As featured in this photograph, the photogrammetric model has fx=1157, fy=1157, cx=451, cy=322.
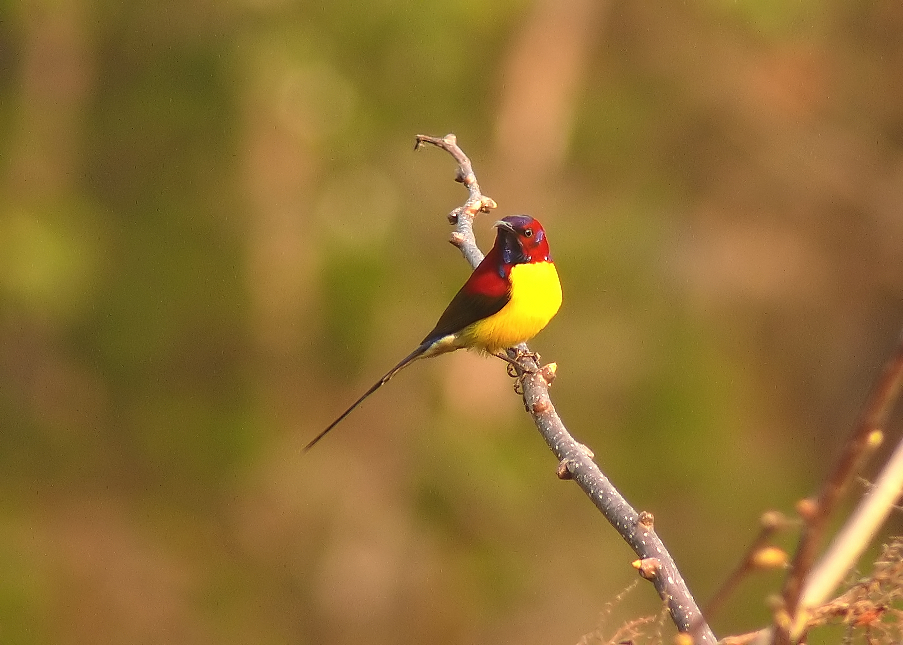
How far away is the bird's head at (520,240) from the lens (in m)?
3.64

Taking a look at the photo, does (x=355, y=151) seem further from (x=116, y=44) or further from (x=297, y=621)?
(x=297, y=621)

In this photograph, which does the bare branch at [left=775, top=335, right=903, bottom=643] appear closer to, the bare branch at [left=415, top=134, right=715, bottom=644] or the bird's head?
the bare branch at [left=415, top=134, right=715, bottom=644]

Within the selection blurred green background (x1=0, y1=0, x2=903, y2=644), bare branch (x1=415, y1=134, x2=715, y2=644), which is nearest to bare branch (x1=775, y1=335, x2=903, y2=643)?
bare branch (x1=415, y1=134, x2=715, y2=644)

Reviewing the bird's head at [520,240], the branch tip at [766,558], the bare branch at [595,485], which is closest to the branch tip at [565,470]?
the bare branch at [595,485]

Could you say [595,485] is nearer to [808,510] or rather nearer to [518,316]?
[808,510]

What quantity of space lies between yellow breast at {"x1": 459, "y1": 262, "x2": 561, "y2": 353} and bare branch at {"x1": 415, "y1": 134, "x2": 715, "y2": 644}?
0.12 meters

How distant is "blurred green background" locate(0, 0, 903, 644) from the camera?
24.4 feet

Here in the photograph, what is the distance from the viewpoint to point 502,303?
349cm

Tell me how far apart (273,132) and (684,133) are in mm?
3666

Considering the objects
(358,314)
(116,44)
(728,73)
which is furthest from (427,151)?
(728,73)

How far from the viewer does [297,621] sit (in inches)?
318

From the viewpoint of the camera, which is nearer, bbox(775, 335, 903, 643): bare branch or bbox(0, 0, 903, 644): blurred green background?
bbox(775, 335, 903, 643): bare branch


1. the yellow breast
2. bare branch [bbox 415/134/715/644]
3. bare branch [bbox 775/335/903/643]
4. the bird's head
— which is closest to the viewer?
bare branch [bbox 775/335/903/643]

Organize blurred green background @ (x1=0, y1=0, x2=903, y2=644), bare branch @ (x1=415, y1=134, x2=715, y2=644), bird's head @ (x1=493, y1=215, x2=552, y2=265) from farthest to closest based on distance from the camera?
blurred green background @ (x1=0, y1=0, x2=903, y2=644) < bird's head @ (x1=493, y1=215, x2=552, y2=265) < bare branch @ (x1=415, y1=134, x2=715, y2=644)
